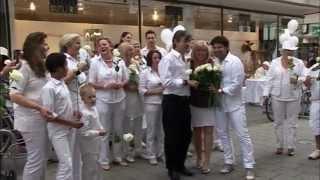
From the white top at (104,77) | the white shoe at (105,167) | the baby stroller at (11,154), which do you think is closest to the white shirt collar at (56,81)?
the baby stroller at (11,154)

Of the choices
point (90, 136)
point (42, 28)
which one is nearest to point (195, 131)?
point (90, 136)

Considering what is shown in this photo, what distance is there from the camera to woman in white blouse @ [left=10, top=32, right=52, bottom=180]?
4.87 metres

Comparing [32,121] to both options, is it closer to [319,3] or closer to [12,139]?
[12,139]

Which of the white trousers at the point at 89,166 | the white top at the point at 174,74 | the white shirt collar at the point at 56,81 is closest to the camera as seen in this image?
the white shirt collar at the point at 56,81

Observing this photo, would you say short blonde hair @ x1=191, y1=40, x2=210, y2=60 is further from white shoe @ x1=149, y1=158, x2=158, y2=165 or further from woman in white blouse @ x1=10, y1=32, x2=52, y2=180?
woman in white blouse @ x1=10, y1=32, x2=52, y2=180

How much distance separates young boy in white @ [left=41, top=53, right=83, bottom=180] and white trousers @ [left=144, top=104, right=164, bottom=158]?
2.44 metres

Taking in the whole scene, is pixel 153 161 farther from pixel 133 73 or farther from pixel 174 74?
pixel 174 74

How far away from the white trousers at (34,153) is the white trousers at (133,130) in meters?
2.63

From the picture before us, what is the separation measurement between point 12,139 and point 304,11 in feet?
56.9

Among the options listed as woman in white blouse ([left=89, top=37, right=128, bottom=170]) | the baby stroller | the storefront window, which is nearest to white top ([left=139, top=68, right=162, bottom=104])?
woman in white blouse ([left=89, top=37, right=128, bottom=170])

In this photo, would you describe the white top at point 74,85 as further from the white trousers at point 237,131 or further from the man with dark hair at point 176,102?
the white trousers at point 237,131

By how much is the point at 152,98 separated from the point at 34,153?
2.64 meters

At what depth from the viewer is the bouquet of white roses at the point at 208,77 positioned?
20.9 feet

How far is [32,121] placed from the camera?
16.0 ft
